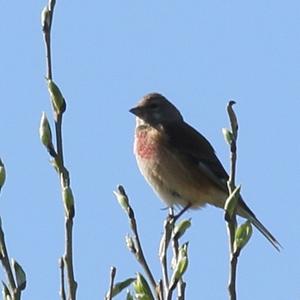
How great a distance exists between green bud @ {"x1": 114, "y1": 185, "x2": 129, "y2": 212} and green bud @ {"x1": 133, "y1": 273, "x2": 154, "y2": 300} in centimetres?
40

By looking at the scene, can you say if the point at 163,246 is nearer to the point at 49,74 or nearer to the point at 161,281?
the point at 161,281

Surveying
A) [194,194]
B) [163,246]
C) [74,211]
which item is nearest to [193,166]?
[194,194]

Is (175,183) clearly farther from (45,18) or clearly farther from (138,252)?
(45,18)

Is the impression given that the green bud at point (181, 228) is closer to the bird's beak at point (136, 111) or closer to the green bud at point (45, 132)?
the green bud at point (45, 132)

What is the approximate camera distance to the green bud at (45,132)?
316 centimetres

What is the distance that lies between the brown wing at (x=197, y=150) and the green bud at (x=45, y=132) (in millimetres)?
6243

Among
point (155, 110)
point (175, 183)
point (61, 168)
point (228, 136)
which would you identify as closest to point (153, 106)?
point (155, 110)

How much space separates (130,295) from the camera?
3395 millimetres

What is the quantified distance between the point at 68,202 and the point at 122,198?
28.5 inches

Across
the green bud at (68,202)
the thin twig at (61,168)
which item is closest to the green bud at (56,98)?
the thin twig at (61,168)

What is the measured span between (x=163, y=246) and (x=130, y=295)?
14.4 inches

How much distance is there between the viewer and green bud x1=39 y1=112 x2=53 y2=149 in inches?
125

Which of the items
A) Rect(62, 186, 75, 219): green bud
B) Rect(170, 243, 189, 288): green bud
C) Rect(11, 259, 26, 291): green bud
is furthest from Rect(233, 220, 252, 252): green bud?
Rect(11, 259, 26, 291): green bud

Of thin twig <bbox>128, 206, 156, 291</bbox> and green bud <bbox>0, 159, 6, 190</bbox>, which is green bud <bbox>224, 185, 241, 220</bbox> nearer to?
thin twig <bbox>128, 206, 156, 291</bbox>
